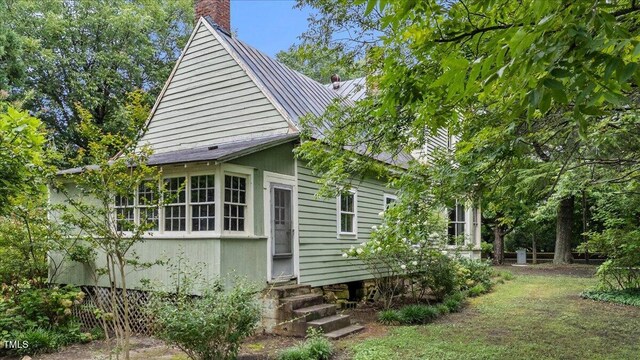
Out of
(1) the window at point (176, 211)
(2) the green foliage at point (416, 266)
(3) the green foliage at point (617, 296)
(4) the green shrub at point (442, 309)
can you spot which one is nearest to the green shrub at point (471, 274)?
(2) the green foliage at point (416, 266)

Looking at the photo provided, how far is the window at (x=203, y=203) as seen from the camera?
25.0 ft

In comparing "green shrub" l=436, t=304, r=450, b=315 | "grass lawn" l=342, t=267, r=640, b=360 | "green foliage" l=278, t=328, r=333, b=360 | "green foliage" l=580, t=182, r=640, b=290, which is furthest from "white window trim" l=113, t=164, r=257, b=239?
"green foliage" l=580, t=182, r=640, b=290

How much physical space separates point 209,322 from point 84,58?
18679mm

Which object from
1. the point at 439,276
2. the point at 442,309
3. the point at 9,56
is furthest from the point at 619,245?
the point at 9,56

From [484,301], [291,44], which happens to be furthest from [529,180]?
[484,301]

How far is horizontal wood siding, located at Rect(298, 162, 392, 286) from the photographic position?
9.24m

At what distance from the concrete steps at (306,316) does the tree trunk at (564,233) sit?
1683 cm

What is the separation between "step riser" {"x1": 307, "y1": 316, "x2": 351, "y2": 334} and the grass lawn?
484 mm

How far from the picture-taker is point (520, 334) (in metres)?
7.65

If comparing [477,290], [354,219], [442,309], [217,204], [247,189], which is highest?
[247,189]

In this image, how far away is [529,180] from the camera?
245 inches

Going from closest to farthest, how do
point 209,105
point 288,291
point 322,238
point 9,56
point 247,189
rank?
point 247,189
point 288,291
point 322,238
point 209,105
point 9,56

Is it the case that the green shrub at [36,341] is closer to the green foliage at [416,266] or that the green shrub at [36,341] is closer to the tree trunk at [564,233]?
the green foliage at [416,266]

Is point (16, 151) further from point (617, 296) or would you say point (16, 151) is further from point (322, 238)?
point (617, 296)
